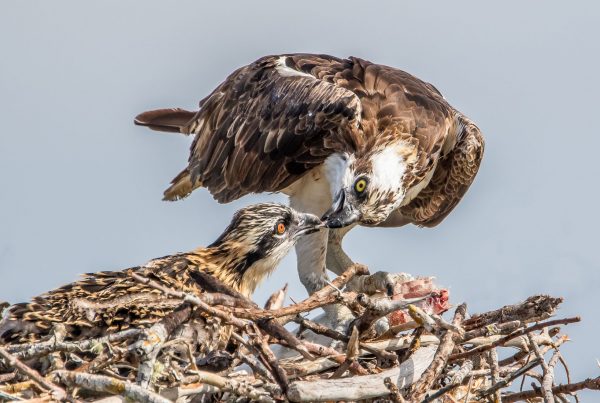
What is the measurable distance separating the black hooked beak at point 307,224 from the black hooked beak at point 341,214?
22cm

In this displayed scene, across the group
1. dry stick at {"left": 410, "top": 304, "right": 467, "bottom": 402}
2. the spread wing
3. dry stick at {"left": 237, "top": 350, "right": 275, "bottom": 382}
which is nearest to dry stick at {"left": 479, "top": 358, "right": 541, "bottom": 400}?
dry stick at {"left": 410, "top": 304, "right": 467, "bottom": 402}

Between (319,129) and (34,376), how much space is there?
12.4 feet

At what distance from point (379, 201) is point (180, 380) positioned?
317cm

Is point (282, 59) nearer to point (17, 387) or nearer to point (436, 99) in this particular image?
point (436, 99)

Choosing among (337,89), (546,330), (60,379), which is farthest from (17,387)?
(337,89)

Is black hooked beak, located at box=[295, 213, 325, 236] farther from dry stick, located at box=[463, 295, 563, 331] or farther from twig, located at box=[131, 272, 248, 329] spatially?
twig, located at box=[131, 272, 248, 329]

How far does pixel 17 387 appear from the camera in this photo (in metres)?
5.89

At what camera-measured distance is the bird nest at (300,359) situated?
19.2ft

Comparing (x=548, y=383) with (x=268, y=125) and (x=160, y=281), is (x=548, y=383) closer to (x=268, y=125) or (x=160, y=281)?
(x=160, y=281)

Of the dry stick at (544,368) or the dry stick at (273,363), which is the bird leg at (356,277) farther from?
the dry stick at (273,363)

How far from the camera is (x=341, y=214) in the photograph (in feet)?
27.9

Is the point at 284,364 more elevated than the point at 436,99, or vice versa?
the point at 436,99

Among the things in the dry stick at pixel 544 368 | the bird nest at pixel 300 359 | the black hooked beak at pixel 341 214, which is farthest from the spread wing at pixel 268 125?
the dry stick at pixel 544 368

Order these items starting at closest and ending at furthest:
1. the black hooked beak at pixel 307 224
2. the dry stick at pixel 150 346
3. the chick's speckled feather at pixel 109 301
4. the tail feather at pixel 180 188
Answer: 1. the dry stick at pixel 150 346
2. the chick's speckled feather at pixel 109 301
3. the black hooked beak at pixel 307 224
4. the tail feather at pixel 180 188
